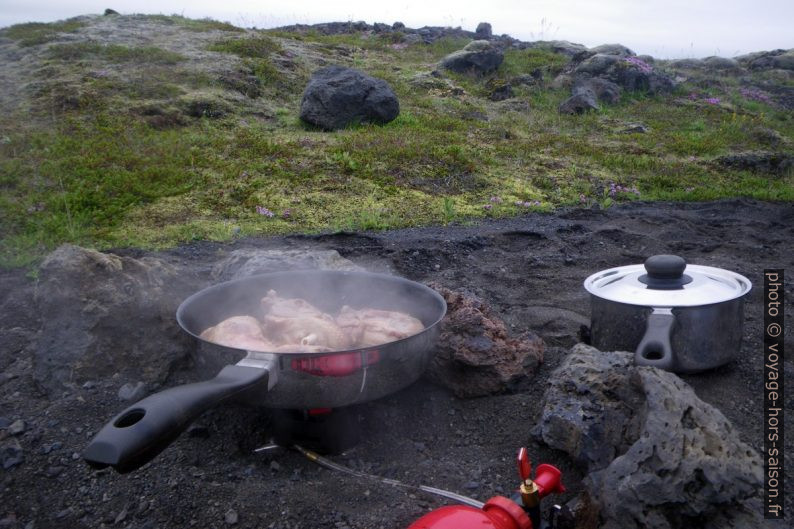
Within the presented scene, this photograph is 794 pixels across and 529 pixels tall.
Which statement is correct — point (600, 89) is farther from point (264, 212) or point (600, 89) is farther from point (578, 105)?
point (264, 212)

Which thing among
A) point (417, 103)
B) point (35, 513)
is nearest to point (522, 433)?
point (35, 513)

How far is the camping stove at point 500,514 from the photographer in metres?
1.77

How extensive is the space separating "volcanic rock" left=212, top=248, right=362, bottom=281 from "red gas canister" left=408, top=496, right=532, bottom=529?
89.0 inches

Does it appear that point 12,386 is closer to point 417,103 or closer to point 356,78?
point 356,78

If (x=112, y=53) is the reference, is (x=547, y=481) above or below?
below

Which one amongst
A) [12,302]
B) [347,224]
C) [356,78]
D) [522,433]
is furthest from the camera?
[356,78]

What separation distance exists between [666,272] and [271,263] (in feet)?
7.56

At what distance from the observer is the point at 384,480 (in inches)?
99.9

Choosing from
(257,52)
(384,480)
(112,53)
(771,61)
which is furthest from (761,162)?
(771,61)

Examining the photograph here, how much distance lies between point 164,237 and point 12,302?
6.56 ft

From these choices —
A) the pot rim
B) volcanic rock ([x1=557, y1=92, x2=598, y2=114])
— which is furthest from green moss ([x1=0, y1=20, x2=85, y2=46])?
the pot rim

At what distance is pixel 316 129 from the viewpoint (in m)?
10.9

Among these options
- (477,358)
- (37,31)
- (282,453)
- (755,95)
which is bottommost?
(282,453)

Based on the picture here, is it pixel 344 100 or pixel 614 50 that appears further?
pixel 614 50
